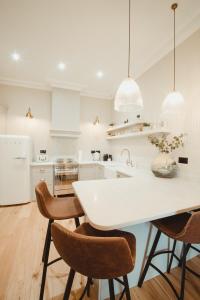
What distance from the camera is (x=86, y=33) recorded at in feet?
6.64

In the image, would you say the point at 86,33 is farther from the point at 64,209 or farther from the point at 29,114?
the point at 64,209

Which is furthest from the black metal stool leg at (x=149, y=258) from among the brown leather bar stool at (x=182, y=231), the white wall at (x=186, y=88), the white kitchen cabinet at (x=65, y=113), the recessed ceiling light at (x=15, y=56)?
the recessed ceiling light at (x=15, y=56)

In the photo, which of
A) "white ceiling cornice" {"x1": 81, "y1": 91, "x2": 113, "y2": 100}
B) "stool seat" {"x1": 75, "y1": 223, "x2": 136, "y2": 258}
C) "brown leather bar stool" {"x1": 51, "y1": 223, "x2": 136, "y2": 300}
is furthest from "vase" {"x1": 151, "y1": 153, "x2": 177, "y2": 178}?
"white ceiling cornice" {"x1": 81, "y1": 91, "x2": 113, "y2": 100}

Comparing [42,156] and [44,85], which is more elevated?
[44,85]

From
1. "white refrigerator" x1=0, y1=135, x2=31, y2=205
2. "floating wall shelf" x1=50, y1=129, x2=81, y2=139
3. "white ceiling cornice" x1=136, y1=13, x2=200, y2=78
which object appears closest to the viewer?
"white ceiling cornice" x1=136, y1=13, x2=200, y2=78

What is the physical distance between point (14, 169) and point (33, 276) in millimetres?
2086

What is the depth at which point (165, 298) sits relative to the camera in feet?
4.02

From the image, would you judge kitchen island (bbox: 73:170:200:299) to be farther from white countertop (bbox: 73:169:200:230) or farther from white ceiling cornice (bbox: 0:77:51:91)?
white ceiling cornice (bbox: 0:77:51:91)

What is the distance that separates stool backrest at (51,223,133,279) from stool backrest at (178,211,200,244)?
48 centimetres

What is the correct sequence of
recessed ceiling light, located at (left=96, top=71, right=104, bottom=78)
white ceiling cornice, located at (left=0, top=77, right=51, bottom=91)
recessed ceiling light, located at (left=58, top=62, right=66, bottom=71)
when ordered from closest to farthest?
1. recessed ceiling light, located at (left=58, top=62, right=66, bottom=71)
2. recessed ceiling light, located at (left=96, top=71, right=104, bottom=78)
3. white ceiling cornice, located at (left=0, top=77, right=51, bottom=91)

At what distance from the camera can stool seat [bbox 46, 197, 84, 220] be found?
1220 mm

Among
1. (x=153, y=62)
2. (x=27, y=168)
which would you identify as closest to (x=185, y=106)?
(x=153, y=62)

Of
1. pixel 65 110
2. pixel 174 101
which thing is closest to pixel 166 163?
pixel 174 101

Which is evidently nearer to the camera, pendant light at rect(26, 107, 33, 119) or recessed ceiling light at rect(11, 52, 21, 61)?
recessed ceiling light at rect(11, 52, 21, 61)
